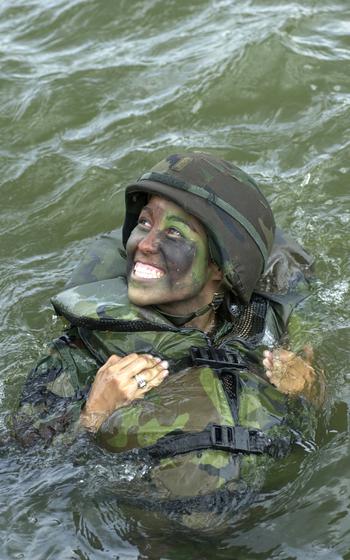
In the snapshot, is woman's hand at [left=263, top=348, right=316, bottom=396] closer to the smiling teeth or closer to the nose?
the smiling teeth

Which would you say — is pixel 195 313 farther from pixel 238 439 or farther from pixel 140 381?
pixel 238 439

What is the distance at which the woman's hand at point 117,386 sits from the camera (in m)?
5.61

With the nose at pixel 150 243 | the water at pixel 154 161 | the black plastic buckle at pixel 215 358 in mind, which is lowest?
the water at pixel 154 161

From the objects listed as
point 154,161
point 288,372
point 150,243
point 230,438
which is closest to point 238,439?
point 230,438

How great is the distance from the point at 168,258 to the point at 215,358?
2.14 ft

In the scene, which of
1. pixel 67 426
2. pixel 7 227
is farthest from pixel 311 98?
pixel 67 426

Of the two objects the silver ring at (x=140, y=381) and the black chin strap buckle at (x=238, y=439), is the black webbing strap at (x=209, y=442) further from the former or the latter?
the silver ring at (x=140, y=381)

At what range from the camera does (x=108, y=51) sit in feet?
35.4

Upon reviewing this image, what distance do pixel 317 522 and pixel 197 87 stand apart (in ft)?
18.9

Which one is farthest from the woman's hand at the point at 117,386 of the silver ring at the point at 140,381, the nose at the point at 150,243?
the nose at the point at 150,243

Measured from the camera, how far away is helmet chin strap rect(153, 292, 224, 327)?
6032mm

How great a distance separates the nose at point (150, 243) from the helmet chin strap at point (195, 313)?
37 centimetres

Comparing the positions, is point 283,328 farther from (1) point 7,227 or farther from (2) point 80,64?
(2) point 80,64

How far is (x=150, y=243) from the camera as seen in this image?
585 cm
